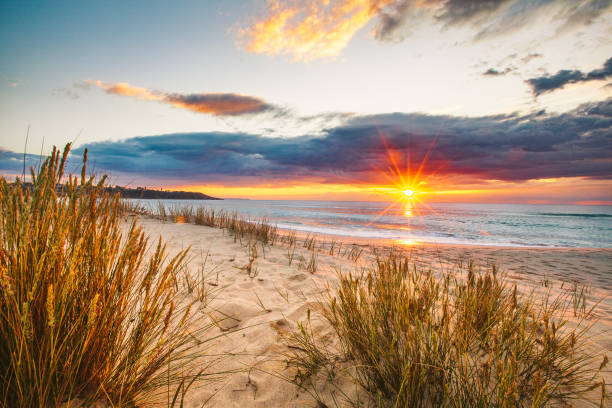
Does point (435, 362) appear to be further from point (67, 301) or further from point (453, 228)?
point (453, 228)

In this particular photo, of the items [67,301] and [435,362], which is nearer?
[67,301]

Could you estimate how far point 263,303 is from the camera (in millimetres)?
3176

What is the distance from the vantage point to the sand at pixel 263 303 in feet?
5.75

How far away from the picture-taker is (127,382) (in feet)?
4.61

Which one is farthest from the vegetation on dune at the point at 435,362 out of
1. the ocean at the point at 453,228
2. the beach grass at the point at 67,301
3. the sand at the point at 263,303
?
the ocean at the point at 453,228

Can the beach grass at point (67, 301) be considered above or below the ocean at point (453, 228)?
above

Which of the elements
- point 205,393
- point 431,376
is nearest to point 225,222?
point 205,393

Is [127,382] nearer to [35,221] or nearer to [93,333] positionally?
[93,333]

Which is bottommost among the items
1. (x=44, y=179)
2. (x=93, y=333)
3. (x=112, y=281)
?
(x=93, y=333)

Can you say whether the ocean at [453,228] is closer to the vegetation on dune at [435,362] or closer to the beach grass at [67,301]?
the vegetation on dune at [435,362]

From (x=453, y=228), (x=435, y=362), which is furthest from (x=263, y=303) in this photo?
(x=453, y=228)

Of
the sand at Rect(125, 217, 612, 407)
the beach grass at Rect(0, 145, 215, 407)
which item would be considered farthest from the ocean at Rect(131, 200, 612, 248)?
the beach grass at Rect(0, 145, 215, 407)

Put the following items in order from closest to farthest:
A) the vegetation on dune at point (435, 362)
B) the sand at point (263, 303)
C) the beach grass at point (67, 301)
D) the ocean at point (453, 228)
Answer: the beach grass at point (67, 301)
the vegetation on dune at point (435, 362)
the sand at point (263, 303)
the ocean at point (453, 228)

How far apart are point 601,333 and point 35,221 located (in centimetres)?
474
